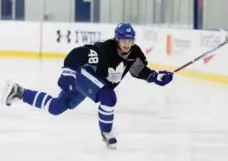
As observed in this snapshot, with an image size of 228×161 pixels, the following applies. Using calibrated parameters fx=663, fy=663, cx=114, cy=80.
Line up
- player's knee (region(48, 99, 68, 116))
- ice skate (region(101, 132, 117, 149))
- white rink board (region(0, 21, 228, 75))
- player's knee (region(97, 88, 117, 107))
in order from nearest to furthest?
player's knee (region(97, 88, 117, 107)), ice skate (region(101, 132, 117, 149)), player's knee (region(48, 99, 68, 116)), white rink board (region(0, 21, 228, 75))

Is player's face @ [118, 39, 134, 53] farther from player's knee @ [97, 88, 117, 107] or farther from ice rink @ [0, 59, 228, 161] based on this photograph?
ice rink @ [0, 59, 228, 161]

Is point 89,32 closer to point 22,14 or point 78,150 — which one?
point 22,14

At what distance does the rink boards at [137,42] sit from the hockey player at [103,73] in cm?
373

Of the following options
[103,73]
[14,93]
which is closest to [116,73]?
[103,73]

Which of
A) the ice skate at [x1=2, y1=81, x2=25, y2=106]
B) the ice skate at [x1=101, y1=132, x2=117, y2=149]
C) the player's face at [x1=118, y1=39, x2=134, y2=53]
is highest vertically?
the player's face at [x1=118, y1=39, x2=134, y2=53]

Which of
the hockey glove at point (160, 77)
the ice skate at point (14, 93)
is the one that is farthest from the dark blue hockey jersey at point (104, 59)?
the ice skate at point (14, 93)

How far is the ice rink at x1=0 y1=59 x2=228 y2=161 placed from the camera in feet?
11.9

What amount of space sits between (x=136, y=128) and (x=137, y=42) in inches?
202

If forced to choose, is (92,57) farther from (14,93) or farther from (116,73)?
(14,93)

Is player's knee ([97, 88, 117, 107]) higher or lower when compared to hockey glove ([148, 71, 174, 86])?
lower

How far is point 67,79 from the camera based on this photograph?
3.48 m

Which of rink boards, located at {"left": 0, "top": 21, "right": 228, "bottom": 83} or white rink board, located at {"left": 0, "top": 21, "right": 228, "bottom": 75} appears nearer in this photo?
rink boards, located at {"left": 0, "top": 21, "right": 228, "bottom": 83}

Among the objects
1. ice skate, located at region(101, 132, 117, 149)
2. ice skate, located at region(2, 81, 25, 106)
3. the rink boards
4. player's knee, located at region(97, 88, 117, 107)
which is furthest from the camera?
the rink boards

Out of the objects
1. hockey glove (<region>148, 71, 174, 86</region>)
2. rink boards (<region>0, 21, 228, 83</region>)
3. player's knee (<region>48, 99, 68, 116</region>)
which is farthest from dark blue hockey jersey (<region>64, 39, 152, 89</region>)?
rink boards (<region>0, 21, 228, 83</region>)
